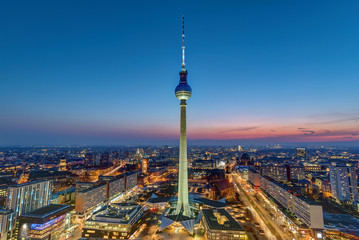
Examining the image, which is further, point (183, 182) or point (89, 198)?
point (89, 198)

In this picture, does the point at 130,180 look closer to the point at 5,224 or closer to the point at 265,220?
the point at 5,224

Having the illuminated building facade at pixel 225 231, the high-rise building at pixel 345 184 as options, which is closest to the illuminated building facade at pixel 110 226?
the illuminated building facade at pixel 225 231

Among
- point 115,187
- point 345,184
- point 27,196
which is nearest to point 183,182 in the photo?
point 115,187

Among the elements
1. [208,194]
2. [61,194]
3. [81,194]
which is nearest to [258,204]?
[208,194]

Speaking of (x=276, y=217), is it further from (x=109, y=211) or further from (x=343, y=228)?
(x=109, y=211)

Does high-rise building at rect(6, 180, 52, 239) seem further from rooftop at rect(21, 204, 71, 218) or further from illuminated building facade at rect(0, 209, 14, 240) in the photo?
rooftop at rect(21, 204, 71, 218)

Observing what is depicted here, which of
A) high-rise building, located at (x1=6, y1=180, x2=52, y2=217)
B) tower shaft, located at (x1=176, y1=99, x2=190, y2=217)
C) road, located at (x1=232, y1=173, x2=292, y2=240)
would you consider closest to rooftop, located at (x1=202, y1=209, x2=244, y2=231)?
tower shaft, located at (x1=176, y1=99, x2=190, y2=217)
